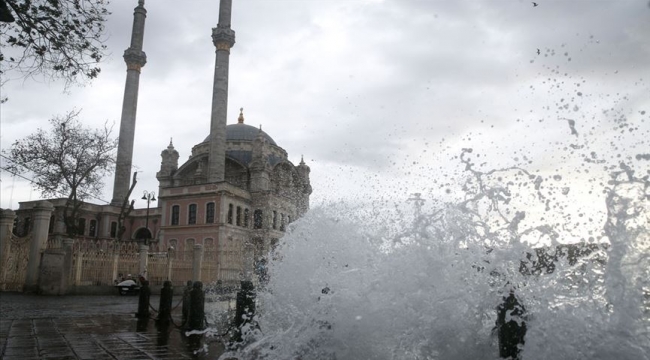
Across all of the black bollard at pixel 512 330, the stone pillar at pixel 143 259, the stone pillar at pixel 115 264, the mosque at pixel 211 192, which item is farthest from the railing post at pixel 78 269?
the black bollard at pixel 512 330

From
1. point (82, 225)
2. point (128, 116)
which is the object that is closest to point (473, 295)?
point (128, 116)

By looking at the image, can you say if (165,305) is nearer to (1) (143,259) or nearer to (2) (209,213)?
(1) (143,259)

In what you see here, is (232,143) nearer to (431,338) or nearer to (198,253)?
(198,253)

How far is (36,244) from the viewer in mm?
15797

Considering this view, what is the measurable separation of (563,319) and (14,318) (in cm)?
890

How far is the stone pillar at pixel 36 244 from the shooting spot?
1573 centimetres

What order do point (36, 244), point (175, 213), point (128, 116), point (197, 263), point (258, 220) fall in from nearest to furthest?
point (36, 244) < point (197, 263) < point (175, 213) < point (258, 220) < point (128, 116)

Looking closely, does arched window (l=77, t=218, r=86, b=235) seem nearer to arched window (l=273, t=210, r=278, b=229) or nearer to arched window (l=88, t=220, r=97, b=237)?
arched window (l=88, t=220, r=97, b=237)

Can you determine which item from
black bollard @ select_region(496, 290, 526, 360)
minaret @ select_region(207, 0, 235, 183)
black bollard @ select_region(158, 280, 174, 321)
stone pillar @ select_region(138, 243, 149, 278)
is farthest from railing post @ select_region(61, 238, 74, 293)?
minaret @ select_region(207, 0, 235, 183)

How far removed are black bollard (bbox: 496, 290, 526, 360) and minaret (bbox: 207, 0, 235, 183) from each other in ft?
108

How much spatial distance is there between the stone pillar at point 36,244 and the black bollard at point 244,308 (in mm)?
13121

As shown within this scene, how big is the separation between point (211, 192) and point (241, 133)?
46.2 feet

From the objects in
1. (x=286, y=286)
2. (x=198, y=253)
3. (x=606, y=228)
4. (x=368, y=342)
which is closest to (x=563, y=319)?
(x=606, y=228)

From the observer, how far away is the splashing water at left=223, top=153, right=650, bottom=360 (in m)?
4.12
